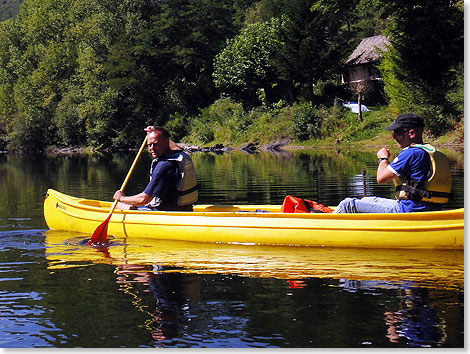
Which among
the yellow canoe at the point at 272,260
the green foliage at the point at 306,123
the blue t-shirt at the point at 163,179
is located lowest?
the yellow canoe at the point at 272,260

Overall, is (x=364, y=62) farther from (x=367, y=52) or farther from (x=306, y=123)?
(x=306, y=123)

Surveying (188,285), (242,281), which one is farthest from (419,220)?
(188,285)

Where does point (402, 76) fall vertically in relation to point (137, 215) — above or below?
above

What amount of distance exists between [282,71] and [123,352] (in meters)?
39.6

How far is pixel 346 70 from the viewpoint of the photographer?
49438 millimetres

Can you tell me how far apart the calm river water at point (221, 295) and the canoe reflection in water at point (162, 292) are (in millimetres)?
11

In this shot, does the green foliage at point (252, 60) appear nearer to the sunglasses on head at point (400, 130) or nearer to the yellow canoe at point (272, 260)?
the yellow canoe at point (272, 260)

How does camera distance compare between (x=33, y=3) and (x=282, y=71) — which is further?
(x=33, y=3)

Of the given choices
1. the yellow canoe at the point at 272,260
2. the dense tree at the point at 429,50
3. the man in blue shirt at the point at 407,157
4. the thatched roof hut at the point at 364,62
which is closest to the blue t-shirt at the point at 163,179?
the yellow canoe at the point at 272,260

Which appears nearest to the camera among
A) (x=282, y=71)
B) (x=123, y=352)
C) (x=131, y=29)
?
(x=123, y=352)

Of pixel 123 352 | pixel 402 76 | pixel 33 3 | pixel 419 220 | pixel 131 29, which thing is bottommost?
pixel 123 352

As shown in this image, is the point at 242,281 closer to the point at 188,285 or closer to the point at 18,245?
the point at 188,285

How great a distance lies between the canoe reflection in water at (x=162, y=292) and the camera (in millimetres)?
6027

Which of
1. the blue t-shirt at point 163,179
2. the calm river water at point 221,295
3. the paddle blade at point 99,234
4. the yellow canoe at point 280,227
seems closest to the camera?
the calm river water at point 221,295
